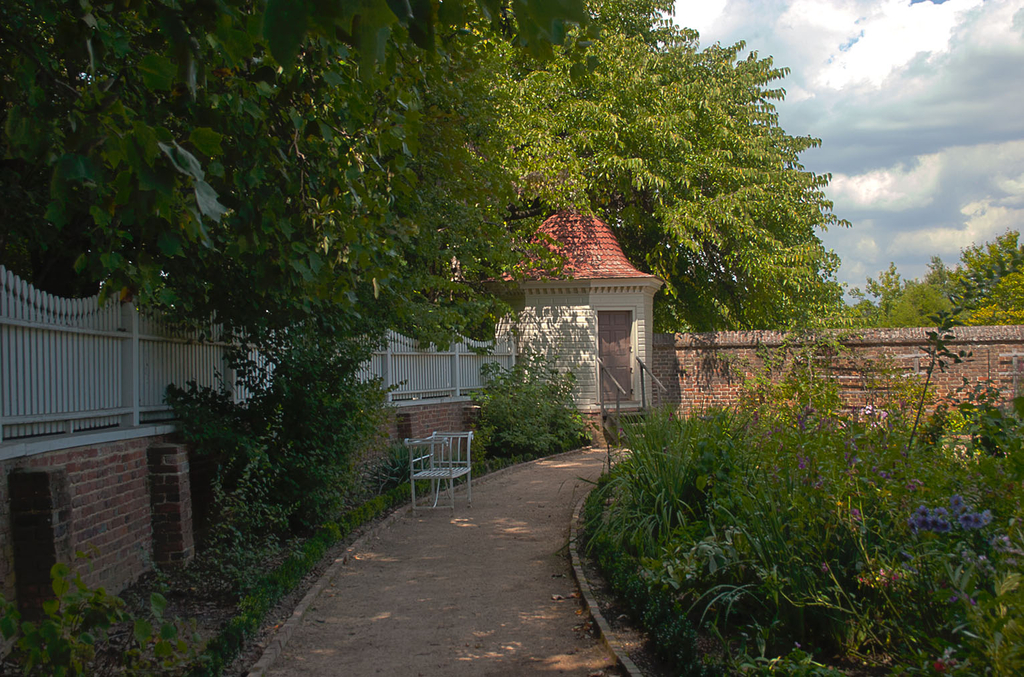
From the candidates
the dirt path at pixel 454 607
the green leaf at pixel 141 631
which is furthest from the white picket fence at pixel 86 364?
the dirt path at pixel 454 607

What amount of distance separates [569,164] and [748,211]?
4.77 m

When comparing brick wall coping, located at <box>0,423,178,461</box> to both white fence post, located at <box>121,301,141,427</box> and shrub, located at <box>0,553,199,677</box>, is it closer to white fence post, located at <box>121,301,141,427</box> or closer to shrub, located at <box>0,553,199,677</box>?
white fence post, located at <box>121,301,141,427</box>

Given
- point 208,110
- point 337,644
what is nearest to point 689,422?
point 337,644

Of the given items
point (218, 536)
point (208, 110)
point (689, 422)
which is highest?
point (208, 110)

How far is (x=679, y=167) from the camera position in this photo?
19.4 m

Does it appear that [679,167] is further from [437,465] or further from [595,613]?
[595,613]

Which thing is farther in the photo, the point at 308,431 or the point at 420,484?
the point at 420,484

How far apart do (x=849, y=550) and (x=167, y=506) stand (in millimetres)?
5426

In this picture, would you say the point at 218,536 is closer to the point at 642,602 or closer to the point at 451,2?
the point at 642,602

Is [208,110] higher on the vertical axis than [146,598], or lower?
higher

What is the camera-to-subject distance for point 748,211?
64.0ft

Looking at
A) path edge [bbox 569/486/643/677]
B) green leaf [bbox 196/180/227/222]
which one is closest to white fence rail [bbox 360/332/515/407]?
path edge [bbox 569/486/643/677]

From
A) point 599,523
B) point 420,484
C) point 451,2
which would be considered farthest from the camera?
point 420,484

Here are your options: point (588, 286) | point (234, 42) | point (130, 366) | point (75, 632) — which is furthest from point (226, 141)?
point (588, 286)
